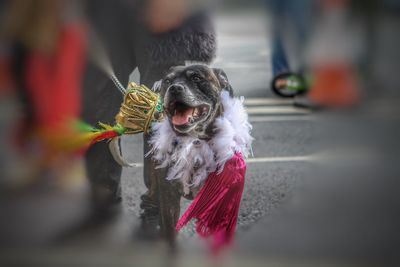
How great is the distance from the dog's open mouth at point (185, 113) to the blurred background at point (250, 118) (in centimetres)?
13

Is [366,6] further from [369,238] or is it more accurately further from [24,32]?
[24,32]

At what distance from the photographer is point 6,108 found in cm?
192

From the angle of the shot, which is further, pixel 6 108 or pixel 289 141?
pixel 289 141

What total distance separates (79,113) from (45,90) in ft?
0.47

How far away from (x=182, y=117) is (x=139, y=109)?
157 mm

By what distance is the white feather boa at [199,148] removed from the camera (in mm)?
2021

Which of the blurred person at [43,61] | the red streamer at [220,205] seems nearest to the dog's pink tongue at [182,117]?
the red streamer at [220,205]

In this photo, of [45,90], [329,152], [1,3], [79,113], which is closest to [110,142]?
[79,113]

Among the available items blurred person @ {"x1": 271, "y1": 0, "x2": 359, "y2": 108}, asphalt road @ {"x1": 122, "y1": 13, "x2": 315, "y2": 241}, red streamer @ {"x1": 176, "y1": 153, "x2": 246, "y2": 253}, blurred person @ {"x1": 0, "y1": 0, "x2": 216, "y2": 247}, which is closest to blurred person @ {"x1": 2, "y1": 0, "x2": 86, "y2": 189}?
blurred person @ {"x1": 0, "y1": 0, "x2": 216, "y2": 247}

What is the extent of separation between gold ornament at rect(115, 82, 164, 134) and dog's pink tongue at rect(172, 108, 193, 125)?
0.05 meters

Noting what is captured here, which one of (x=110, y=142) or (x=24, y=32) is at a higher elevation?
(x=24, y=32)

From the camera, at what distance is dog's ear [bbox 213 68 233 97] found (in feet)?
6.42

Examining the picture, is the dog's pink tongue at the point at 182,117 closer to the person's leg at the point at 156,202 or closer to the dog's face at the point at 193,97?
the dog's face at the point at 193,97

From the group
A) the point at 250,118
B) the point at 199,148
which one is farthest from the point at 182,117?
the point at 250,118
